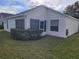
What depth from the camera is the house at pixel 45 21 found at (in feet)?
52.3

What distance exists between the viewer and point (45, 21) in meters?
18.0

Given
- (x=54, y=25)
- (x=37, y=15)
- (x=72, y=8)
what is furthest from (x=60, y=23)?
(x=72, y=8)

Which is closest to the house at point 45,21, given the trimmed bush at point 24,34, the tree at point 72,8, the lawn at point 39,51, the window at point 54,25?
the window at point 54,25

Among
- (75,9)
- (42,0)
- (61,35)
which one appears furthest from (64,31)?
(75,9)

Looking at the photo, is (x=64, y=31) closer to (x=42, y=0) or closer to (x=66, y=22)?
(x=66, y=22)

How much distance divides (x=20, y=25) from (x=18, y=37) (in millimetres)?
2665

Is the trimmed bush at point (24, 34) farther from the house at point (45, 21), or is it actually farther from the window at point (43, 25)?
the window at point (43, 25)

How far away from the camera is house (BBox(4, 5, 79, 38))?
15.9 m

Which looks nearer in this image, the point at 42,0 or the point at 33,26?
the point at 33,26

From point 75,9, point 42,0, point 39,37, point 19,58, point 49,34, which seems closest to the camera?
point 19,58

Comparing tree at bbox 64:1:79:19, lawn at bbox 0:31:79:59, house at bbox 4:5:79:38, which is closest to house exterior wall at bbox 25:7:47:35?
house at bbox 4:5:79:38

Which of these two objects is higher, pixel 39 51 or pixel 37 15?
pixel 37 15

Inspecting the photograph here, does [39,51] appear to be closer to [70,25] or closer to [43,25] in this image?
[43,25]

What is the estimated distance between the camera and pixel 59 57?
7.60 meters
